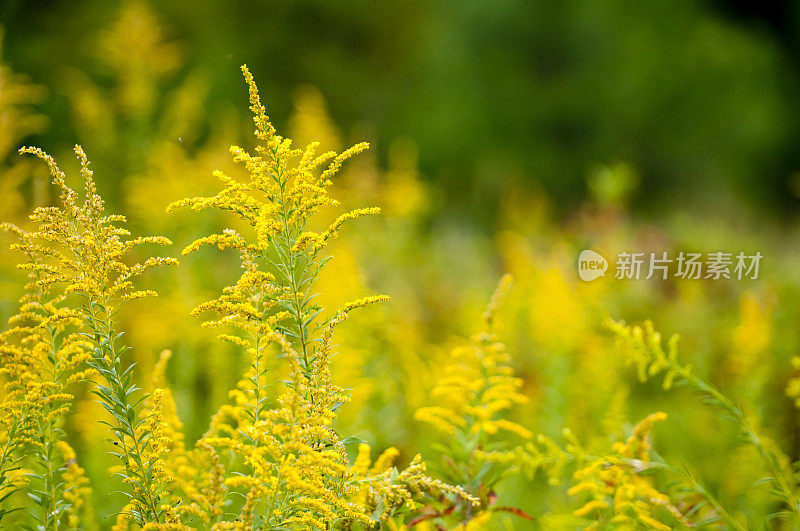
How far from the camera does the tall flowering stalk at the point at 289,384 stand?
1.23 m

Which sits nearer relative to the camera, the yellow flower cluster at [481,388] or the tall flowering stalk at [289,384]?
the tall flowering stalk at [289,384]

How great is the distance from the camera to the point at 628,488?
1578 mm

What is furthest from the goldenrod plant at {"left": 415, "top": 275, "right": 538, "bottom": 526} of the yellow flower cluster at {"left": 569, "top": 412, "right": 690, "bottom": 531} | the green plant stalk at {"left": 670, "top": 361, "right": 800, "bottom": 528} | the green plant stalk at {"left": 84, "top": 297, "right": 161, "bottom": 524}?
the green plant stalk at {"left": 84, "top": 297, "right": 161, "bottom": 524}

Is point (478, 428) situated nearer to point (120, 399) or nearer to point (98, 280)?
point (120, 399)

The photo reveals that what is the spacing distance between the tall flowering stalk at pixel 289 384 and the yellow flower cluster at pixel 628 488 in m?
0.49

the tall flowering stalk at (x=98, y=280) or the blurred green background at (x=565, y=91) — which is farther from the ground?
the blurred green background at (x=565, y=91)

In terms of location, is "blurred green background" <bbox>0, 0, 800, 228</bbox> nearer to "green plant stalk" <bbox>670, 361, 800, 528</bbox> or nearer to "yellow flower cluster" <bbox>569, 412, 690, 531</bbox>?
"green plant stalk" <bbox>670, 361, 800, 528</bbox>

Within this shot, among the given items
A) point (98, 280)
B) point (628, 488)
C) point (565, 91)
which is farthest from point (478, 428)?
point (565, 91)

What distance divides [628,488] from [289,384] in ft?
2.69

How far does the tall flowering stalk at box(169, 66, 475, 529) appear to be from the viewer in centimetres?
123

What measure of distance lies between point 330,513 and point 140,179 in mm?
3545

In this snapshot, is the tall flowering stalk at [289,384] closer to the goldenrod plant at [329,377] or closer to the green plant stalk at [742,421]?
the goldenrod plant at [329,377]

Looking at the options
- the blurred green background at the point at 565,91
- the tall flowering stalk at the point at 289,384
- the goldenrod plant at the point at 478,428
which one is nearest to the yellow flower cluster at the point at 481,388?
the goldenrod plant at the point at 478,428

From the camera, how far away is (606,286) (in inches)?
171
